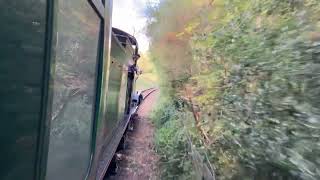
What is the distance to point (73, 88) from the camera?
2.55m

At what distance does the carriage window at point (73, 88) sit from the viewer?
2.06 metres

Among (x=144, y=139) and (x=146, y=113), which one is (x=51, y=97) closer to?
(x=144, y=139)

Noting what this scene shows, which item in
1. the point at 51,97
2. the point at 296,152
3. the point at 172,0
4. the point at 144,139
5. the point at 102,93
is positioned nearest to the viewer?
the point at 51,97

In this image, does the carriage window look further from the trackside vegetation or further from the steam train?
the trackside vegetation

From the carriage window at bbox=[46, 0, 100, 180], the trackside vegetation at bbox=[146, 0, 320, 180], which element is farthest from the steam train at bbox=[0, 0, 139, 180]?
the trackside vegetation at bbox=[146, 0, 320, 180]

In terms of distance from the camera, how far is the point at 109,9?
12.9 feet

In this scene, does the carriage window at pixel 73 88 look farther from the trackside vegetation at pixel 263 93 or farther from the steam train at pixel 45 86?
the trackside vegetation at pixel 263 93

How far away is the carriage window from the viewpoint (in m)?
2.06

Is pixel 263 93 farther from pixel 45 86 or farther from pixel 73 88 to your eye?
pixel 45 86

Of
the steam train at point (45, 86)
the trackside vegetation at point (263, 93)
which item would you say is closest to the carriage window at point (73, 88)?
the steam train at point (45, 86)

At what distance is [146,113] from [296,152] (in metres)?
18.9

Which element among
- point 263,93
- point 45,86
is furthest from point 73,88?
point 263,93

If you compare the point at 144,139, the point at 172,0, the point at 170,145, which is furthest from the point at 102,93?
the point at 144,139

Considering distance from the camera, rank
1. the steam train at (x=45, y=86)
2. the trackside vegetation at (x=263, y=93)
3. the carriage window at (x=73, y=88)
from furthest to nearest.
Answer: the trackside vegetation at (x=263, y=93)
the carriage window at (x=73, y=88)
the steam train at (x=45, y=86)
